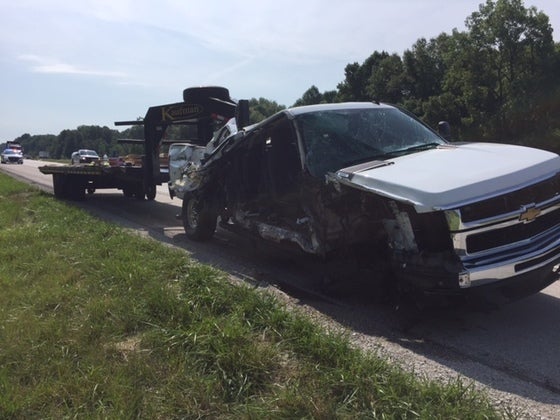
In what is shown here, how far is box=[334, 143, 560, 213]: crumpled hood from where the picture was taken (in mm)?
4160

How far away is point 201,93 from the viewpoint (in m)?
11.8

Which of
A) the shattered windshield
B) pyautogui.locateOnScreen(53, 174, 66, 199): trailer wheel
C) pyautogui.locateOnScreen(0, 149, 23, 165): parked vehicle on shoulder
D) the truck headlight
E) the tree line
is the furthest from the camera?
pyautogui.locateOnScreen(0, 149, 23, 165): parked vehicle on shoulder

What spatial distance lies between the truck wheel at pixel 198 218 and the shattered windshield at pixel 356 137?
2.76m

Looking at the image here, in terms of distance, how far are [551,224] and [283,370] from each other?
271cm

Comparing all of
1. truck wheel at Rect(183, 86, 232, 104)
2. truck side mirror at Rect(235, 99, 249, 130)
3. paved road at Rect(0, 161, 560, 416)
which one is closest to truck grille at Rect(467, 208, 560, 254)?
paved road at Rect(0, 161, 560, 416)

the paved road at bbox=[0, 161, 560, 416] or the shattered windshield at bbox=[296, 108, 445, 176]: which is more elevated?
the shattered windshield at bbox=[296, 108, 445, 176]

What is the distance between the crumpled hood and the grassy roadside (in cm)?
125

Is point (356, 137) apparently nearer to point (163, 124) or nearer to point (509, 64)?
point (163, 124)

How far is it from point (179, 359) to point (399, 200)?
2040mm

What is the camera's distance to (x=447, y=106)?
107 feet

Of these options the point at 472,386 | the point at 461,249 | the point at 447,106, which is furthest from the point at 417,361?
the point at 447,106

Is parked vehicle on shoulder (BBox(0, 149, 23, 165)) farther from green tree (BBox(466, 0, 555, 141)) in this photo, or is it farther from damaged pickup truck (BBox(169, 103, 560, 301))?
damaged pickup truck (BBox(169, 103, 560, 301))

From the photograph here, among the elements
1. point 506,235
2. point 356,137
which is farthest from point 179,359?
point 356,137

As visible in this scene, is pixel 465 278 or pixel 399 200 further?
pixel 399 200
